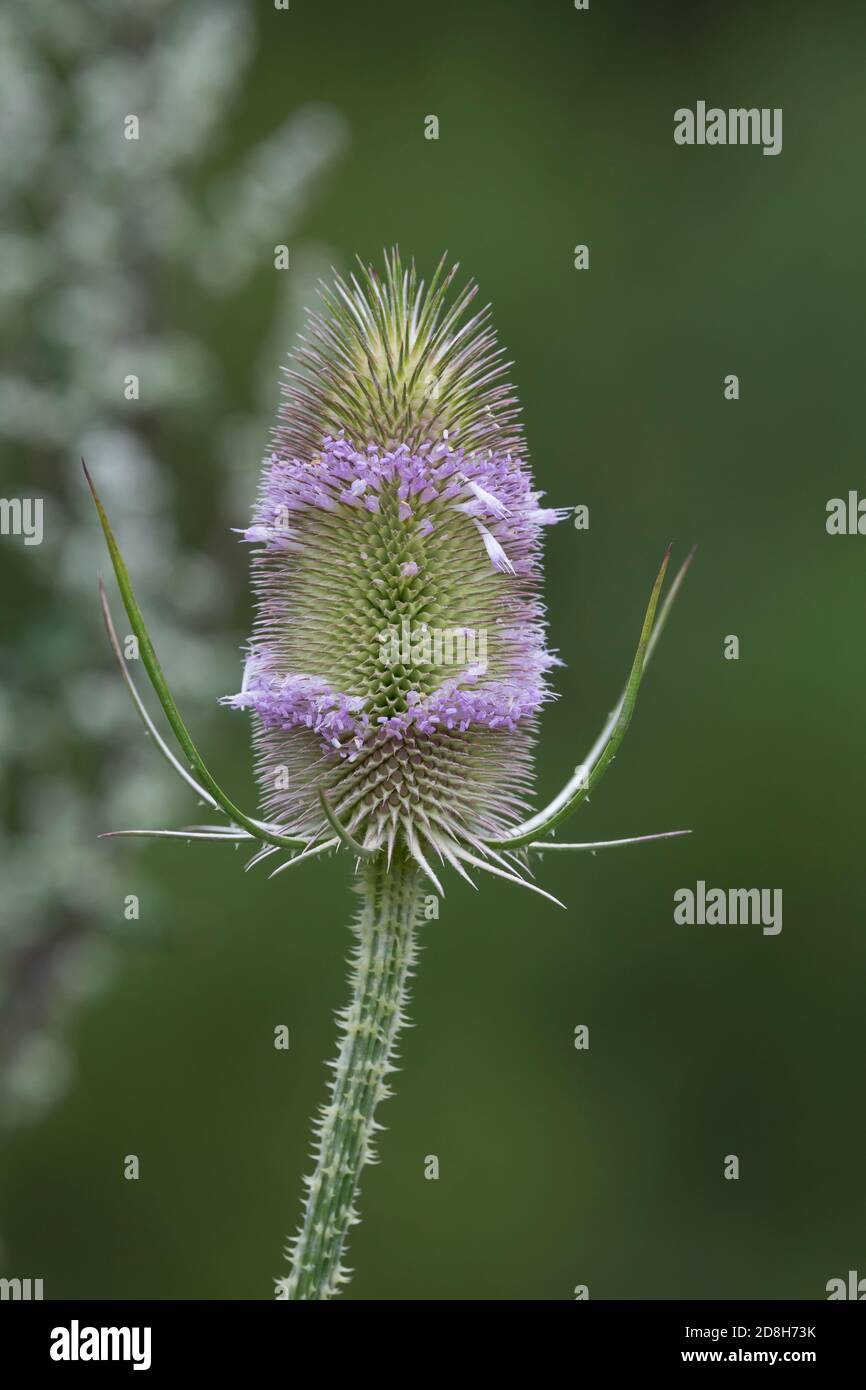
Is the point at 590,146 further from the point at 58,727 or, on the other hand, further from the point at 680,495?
the point at 58,727

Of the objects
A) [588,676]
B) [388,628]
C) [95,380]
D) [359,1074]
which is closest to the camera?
[359,1074]

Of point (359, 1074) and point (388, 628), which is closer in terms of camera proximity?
point (359, 1074)

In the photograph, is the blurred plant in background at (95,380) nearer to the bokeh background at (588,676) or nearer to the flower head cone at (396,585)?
the bokeh background at (588,676)

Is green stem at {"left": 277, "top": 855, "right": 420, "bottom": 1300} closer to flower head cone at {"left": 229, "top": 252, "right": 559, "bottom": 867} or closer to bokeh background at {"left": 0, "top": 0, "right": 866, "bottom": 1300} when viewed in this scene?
flower head cone at {"left": 229, "top": 252, "right": 559, "bottom": 867}

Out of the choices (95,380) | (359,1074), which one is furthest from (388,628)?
(95,380)

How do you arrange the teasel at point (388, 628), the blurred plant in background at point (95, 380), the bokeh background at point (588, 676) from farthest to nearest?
the bokeh background at point (588, 676), the blurred plant in background at point (95, 380), the teasel at point (388, 628)

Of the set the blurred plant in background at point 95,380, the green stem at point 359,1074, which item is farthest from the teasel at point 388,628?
the blurred plant in background at point 95,380

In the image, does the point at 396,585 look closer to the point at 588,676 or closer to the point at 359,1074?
the point at 359,1074
